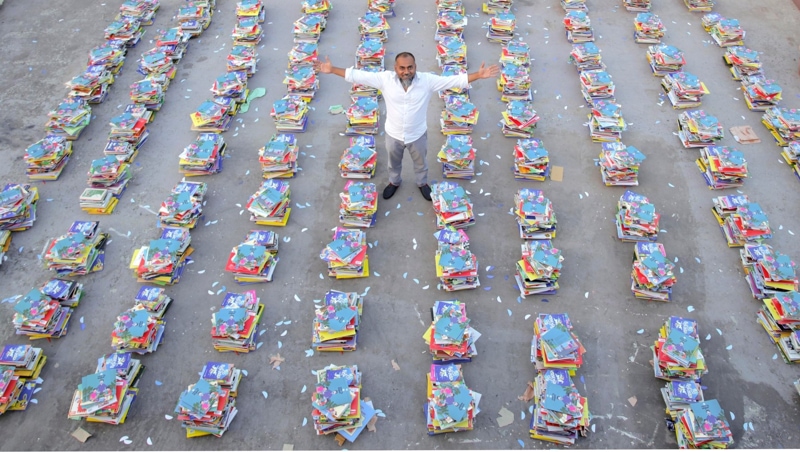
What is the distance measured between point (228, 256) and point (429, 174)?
3054 millimetres

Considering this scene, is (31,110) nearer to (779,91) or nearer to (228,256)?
(228,256)

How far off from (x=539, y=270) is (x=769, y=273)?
2.68m

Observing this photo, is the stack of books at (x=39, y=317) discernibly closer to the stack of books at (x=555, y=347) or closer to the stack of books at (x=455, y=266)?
the stack of books at (x=455, y=266)

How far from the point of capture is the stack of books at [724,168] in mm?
7996

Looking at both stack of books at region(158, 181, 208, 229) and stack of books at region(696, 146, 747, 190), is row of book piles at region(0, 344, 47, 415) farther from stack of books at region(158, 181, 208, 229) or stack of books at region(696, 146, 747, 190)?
stack of books at region(696, 146, 747, 190)

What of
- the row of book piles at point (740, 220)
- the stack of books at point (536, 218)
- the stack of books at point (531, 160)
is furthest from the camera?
the stack of books at point (531, 160)

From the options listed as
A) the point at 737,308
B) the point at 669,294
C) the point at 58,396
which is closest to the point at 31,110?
the point at 58,396

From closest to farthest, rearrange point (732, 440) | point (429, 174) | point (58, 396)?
point (732, 440), point (58, 396), point (429, 174)

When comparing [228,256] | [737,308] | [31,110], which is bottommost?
[737,308]

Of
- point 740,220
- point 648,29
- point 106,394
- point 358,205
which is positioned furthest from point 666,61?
point 106,394

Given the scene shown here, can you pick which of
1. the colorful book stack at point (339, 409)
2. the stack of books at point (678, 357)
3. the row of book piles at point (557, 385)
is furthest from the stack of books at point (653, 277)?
the colorful book stack at point (339, 409)

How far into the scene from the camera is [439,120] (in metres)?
9.28

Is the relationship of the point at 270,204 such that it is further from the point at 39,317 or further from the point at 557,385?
the point at 557,385

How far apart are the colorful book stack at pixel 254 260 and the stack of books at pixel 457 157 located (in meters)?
2.68
